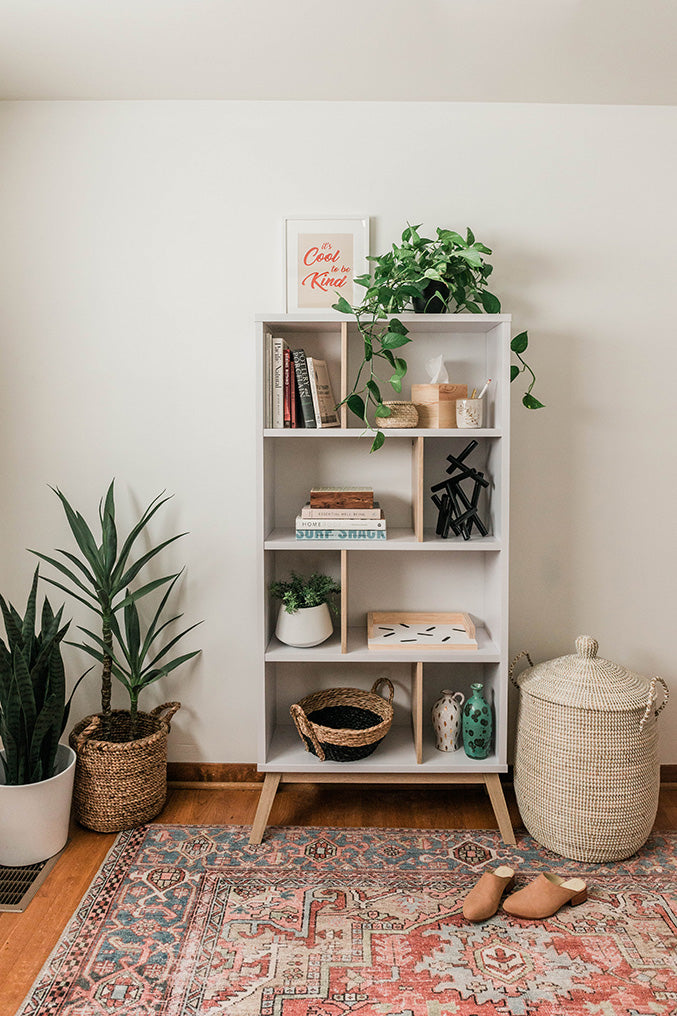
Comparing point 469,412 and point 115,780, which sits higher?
point 469,412

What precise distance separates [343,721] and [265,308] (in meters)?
1.48

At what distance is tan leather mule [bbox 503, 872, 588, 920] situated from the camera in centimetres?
212

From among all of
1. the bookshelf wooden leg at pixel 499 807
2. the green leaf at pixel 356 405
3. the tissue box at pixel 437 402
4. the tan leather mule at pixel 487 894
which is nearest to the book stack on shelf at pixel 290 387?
the green leaf at pixel 356 405

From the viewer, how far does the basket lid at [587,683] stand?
2.37 m

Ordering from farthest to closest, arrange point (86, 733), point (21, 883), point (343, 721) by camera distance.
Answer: point (343, 721) < point (86, 733) < point (21, 883)

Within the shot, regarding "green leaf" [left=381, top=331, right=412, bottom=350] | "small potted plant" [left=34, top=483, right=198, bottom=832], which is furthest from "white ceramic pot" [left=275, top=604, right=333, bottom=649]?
"green leaf" [left=381, top=331, right=412, bottom=350]

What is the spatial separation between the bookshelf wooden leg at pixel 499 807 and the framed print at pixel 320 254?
5.59 feet

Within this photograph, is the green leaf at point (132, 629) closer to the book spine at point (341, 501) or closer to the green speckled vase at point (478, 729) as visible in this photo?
the book spine at point (341, 501)

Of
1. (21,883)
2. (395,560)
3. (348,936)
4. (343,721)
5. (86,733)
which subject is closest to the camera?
(348,936)

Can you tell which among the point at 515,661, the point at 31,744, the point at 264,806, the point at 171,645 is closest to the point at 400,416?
the point at 515,661

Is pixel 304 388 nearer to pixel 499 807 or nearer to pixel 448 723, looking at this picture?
pixel 448 723

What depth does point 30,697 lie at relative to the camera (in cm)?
239

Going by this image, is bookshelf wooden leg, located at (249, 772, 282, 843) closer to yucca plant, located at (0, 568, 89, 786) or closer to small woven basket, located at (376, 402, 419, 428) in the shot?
yucca plant, located at (0, 568, 89, 786)

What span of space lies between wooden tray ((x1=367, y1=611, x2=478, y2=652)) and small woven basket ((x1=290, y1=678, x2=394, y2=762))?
217mm
